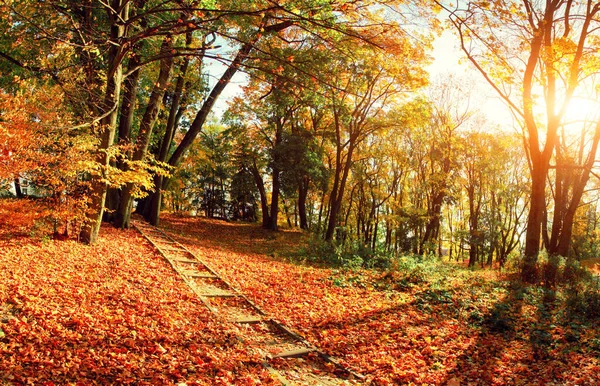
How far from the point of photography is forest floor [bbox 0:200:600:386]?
444cm

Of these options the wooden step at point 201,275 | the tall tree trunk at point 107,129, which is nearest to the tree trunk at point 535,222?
the wooden step at point 201,275

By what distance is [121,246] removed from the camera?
33.3 ft

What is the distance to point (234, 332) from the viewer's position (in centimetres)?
588

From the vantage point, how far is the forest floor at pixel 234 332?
175 inches

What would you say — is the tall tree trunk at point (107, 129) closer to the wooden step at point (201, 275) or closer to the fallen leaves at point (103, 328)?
the fallen leaves at point (103, 328)

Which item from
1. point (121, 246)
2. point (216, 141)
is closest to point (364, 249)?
point (121, 246)

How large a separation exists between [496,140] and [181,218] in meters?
21.9

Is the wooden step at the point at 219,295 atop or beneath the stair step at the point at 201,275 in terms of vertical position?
beneath

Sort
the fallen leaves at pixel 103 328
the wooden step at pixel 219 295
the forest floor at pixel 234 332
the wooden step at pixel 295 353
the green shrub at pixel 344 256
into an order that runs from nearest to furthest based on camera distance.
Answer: the fallen leaves at pixel 103 328 → the forest floor at pixel 234 332 → the wooden step at pixel 295 353 → the wooden step at pixel 219 295 → the green shrub at pixel 344 256

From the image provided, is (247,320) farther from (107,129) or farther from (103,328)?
(107,129)

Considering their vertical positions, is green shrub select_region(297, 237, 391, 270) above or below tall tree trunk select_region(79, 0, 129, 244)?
below

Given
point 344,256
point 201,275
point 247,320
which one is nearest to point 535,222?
point 344,256

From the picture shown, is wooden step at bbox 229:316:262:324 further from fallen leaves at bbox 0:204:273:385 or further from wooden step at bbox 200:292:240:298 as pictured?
wooden step at bbox 200:292:240:298

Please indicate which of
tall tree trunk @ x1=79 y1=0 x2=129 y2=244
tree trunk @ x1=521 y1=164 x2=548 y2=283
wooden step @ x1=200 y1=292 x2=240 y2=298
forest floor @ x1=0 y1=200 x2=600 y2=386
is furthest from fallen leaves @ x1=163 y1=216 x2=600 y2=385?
tall tree trunk @ x1=79 y1=0 x2=129 y2=244
